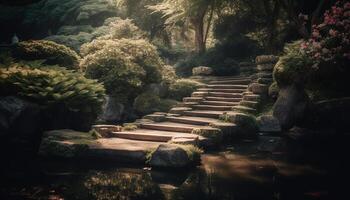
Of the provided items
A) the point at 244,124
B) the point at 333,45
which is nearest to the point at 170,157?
the point at 244,124

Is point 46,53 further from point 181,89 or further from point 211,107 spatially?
point 211,107

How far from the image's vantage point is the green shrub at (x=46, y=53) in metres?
15.6

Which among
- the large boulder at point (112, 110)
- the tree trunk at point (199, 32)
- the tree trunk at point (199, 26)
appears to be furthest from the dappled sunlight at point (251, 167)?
the tree trunk at point (199, 32)

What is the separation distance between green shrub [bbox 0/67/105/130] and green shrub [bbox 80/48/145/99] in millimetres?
2325

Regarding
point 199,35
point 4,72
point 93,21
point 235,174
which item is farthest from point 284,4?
point 93,21

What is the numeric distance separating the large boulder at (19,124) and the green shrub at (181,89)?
792 centimetres

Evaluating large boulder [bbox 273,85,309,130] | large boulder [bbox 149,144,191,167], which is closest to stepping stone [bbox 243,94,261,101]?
large boulder [bbox 273,85,309,130]

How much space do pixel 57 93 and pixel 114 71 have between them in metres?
4.28

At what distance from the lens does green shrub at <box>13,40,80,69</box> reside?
15.6m

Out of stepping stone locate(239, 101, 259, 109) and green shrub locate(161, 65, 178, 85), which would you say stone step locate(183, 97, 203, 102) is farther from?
stepping stone locate(239, 101, 259, 109)

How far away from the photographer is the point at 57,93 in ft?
37.8

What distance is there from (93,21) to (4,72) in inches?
804

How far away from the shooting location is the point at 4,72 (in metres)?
11.3

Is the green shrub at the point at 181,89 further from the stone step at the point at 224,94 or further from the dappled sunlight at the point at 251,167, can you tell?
the dappled sunlight at the point at 251,167
